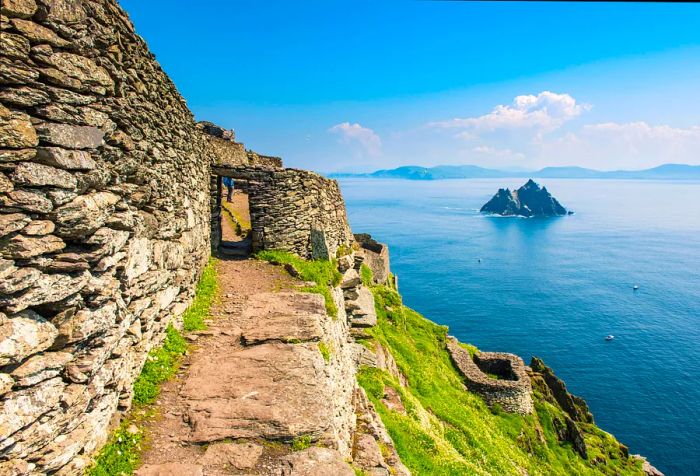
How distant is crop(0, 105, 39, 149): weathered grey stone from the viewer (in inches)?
201

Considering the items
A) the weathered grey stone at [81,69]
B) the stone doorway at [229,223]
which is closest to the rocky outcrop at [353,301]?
the stone doorway at [229,223]

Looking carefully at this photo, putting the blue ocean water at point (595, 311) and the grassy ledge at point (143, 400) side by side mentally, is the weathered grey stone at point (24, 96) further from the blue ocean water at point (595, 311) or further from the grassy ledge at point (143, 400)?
the blue ocean water at point (595, 311)

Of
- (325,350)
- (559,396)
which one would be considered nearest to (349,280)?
(325,350)

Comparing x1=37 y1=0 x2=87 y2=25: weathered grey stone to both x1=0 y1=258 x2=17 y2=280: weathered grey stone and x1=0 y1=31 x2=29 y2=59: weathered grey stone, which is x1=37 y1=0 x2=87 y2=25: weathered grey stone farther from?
x1=0 y1=258 x2=17 y2=280: weathered grey stone

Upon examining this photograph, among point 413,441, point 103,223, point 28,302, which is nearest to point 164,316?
point 103,223

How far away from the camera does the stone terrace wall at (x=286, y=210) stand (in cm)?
1928

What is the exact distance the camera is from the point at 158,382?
30.0 ft

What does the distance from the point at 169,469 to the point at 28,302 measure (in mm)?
3542

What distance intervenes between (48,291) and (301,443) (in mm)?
5099

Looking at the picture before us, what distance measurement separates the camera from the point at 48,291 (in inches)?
221

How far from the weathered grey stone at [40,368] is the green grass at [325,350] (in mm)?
6326

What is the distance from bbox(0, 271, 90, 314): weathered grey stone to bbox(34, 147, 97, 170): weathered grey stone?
156cm

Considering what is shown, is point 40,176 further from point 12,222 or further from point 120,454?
point 120,454

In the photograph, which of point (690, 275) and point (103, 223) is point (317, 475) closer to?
point (103, 223)
